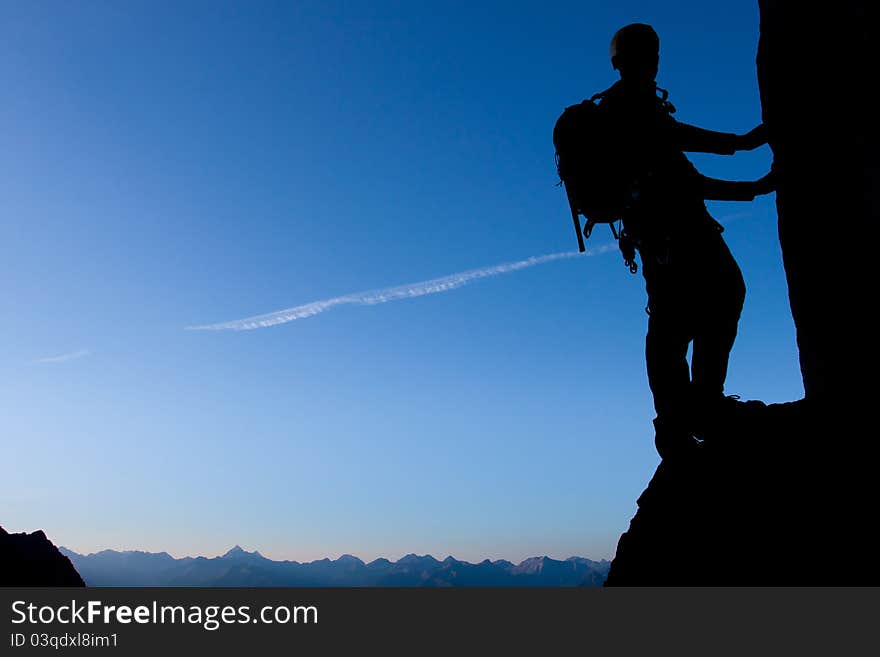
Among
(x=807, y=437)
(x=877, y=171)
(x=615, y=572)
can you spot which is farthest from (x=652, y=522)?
(x=877, y=171)

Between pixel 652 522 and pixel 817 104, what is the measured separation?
158 inches

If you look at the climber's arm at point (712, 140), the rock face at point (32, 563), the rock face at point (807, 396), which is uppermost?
the climber's arm at point (712, 140)

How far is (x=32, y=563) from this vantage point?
276 ft

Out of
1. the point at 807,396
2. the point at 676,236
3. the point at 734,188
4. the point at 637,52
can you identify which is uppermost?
the point at 637,52

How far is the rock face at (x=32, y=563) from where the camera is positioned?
77994mm

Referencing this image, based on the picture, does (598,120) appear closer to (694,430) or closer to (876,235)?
(876,235)

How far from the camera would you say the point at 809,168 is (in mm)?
5898

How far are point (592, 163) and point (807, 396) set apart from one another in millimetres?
2842

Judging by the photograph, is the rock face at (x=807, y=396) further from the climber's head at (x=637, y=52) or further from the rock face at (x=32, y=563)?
the rock face at (x=32, y=563)

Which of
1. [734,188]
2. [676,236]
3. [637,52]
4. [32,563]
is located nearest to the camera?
[676,236]

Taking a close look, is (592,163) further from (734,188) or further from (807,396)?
(807,396)

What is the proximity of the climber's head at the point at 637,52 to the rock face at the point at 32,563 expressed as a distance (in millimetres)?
87687

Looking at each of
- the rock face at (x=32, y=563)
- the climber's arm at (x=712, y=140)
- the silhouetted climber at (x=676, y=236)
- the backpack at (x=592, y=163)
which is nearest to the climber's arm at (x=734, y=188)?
the silhouetted climber at (x=676, y=236)

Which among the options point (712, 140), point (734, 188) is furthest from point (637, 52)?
point (734, 188)
